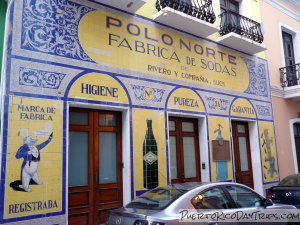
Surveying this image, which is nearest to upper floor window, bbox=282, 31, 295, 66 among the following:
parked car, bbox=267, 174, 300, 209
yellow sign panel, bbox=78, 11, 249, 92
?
yellow sign panel, bbox=78, 11, 249, 92

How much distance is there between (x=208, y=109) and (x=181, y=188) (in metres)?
4.84

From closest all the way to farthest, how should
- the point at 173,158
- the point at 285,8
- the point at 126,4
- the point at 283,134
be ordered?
the point at 126,4, the point at 173,158, the point at 283,134, the point at 285,8

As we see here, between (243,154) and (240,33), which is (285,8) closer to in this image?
(240,33)

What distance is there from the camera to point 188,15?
27.9 feet

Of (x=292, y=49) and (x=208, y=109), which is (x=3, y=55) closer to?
(x=208, y=109)

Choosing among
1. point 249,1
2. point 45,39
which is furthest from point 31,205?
point 249,1

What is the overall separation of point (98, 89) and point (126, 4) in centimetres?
241

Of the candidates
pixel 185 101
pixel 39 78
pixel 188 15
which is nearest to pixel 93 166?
pixel 39 78

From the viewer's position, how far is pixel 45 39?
20.7ft

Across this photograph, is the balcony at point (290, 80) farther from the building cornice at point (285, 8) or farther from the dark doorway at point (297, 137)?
the building cornice at point (285, 8)

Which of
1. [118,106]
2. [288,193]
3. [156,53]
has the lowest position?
[288,193]

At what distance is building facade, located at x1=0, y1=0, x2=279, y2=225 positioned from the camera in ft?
18.9

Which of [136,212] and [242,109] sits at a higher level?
[242,109]

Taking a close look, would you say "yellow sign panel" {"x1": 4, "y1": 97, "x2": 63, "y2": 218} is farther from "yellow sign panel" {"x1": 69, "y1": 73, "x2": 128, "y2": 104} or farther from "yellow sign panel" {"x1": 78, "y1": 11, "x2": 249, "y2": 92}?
"yellow sign panel" {"x1": 78, "y1": 11, "x2": 249, "y2": 92}
